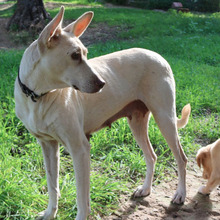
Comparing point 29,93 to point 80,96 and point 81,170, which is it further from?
point 81,170

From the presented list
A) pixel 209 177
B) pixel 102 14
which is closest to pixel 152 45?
pixel 102 14

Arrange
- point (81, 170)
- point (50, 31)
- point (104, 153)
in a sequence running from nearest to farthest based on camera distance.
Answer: point (50, 31) → point (81, 170) → point (104, 153)

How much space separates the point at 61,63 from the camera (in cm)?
256

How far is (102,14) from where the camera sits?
1373 centimetres

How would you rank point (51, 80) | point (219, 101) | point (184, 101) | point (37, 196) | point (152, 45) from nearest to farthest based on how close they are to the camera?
point (51, 80) < point (37, 196) < point (184, 101) < point (219, 101) < point (152, 45)

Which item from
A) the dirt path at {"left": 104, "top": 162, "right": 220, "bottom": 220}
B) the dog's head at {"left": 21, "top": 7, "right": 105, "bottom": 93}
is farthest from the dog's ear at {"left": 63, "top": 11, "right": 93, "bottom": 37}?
the dirt path at {"left": 104, "top": 162, "right": 220, "bottom": 220}

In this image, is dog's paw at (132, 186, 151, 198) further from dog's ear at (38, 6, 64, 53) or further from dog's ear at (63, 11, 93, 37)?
dog's ear at (38, 6, 64, 53)

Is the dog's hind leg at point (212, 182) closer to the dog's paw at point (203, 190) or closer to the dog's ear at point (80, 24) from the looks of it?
the dog's paw at point (203, 190)

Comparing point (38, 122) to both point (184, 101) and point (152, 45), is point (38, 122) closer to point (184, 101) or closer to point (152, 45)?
point (184, 101)

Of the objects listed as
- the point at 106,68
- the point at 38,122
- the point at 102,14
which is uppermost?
the point at 106,68

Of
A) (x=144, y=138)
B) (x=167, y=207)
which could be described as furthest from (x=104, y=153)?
(x=167, y=207)

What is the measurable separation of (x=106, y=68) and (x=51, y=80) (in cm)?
74

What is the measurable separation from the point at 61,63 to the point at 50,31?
24 centimetres

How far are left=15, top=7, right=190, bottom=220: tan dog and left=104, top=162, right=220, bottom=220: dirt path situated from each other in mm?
103
